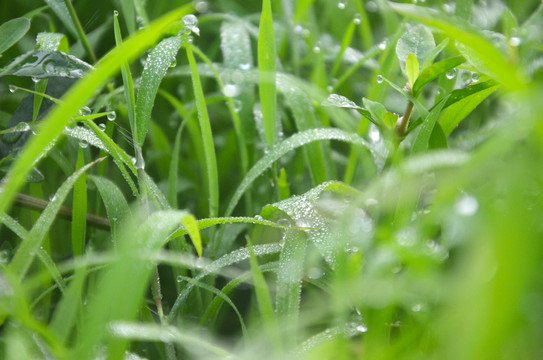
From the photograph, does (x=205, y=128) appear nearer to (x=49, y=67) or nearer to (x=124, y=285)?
(x=49, y=67)

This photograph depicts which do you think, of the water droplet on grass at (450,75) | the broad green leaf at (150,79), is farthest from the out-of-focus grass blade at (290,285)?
the water droplet on grass at (450,75)

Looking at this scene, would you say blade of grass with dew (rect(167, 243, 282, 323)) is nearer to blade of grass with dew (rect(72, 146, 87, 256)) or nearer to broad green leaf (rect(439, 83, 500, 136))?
blade of grass with dew (rect(72, 146, 87, 256))

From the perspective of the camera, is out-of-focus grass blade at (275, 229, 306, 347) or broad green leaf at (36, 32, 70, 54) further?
broad green leaf at (36, 32, 70, 54)

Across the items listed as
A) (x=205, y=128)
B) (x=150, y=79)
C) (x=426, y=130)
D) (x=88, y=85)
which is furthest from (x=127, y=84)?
(x=426, y=130)

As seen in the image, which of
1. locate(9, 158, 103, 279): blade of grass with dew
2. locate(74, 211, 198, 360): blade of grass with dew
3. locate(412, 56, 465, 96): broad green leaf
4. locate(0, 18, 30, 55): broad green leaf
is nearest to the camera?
locate(74, 211, 198, 360): blade of grass with dew

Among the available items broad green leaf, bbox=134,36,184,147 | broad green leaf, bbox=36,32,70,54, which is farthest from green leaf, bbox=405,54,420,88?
broad green leaf, bbox=36,32,70,54
